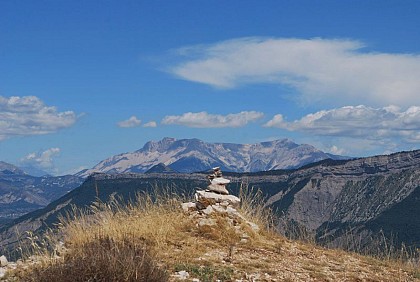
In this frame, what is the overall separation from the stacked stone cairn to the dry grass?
29cm

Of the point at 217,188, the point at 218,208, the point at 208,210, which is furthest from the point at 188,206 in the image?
the point at 217,188

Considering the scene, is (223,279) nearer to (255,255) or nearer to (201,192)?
(255,255)

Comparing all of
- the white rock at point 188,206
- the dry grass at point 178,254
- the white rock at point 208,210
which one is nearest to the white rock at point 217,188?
the white rock at point 188,206

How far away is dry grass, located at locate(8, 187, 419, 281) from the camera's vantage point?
1113 centimetres

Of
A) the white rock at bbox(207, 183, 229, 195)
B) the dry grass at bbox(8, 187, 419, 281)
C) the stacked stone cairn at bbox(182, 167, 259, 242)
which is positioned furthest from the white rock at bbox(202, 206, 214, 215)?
the white rock at bbox(207, 183, 229, 195)

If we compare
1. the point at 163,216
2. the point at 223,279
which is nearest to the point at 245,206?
the point at 163,216

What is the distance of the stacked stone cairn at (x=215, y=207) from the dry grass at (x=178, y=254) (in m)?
0.29

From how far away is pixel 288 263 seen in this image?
15617 mm

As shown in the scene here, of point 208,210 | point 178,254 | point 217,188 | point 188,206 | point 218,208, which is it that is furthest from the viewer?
point 217,188

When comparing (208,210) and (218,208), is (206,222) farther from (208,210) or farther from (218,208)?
(218,208)

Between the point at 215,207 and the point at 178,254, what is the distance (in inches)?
199

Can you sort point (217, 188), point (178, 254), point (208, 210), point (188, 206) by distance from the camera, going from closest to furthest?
point (178, 254)
point (208, 210)
point (188, 206)
point (217, 188)

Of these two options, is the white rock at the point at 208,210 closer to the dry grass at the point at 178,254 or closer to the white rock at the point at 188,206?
the dry grass at the point at 178,254

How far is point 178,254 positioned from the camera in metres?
15.4
